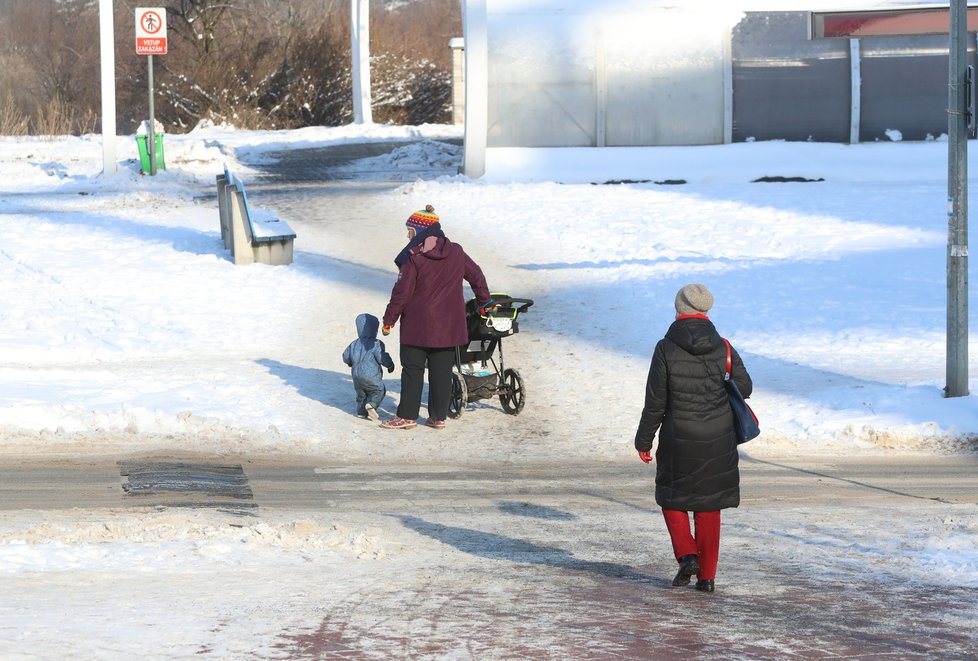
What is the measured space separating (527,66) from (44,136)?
14947mm

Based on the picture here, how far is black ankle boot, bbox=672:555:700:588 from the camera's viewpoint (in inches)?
263

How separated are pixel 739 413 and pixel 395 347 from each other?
742 cm

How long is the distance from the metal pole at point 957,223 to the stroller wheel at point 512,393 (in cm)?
365

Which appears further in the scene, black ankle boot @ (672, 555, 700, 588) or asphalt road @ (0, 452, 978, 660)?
black ankle boot @ (672, 555, 700, 588)

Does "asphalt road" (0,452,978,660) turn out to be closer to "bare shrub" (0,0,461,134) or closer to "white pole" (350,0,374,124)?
"white pole" (350,0,374,124)

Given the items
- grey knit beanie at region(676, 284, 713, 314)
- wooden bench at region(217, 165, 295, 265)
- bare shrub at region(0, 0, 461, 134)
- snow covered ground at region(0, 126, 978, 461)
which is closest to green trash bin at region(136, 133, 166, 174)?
snow covered ground at region(0, 126, 978, 461)

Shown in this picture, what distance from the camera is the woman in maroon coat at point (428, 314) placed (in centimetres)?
1087

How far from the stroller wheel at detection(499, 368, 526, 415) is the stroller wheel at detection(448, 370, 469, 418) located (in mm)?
352

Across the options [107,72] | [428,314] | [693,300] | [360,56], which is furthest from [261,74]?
[693,300]

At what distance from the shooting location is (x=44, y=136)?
109ft

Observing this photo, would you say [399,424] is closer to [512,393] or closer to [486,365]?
[486,365]

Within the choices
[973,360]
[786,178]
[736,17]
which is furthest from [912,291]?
[736,17]

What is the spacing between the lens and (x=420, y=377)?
10961 mm

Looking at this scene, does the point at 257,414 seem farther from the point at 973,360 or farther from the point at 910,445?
the point at 973,360
